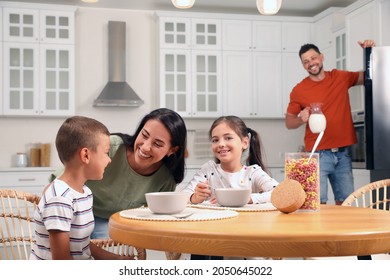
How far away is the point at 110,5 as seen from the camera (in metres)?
4.01

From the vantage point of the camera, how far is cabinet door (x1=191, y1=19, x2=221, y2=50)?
13.0 ft

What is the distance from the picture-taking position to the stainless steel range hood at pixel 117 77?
3811mm

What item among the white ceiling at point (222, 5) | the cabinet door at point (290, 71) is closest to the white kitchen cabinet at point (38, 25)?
the white ceiling at point (222, 5)

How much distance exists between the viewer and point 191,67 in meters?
3.96

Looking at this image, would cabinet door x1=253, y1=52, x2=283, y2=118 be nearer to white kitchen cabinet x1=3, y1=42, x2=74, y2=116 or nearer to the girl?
white kitchen cabinet x1=3, y1=42, x2=74, y2=116

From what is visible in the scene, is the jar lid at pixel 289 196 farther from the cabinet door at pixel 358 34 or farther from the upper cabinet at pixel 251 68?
the upper cabinet at pixel 251 68

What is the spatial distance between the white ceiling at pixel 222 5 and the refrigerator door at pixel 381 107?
1398 mm

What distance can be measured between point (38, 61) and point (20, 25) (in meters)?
0.28

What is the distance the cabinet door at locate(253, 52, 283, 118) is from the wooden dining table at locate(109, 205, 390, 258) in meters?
3.18

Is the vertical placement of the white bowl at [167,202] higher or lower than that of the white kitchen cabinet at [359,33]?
lower

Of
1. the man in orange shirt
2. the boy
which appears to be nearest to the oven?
the man in orange shirt

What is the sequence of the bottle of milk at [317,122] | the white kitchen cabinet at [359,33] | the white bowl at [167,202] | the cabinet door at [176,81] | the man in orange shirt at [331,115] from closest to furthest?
the white bowl at [167,202] < the bottle of milk at [317,122] < the man in orange shirt at [331,115] < the white kitchen cabinet at [359,33] < the cabinet door at [176,81]

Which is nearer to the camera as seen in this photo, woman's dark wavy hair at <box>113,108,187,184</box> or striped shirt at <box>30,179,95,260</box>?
striped shirt at <box>30,179,95,260</box>
